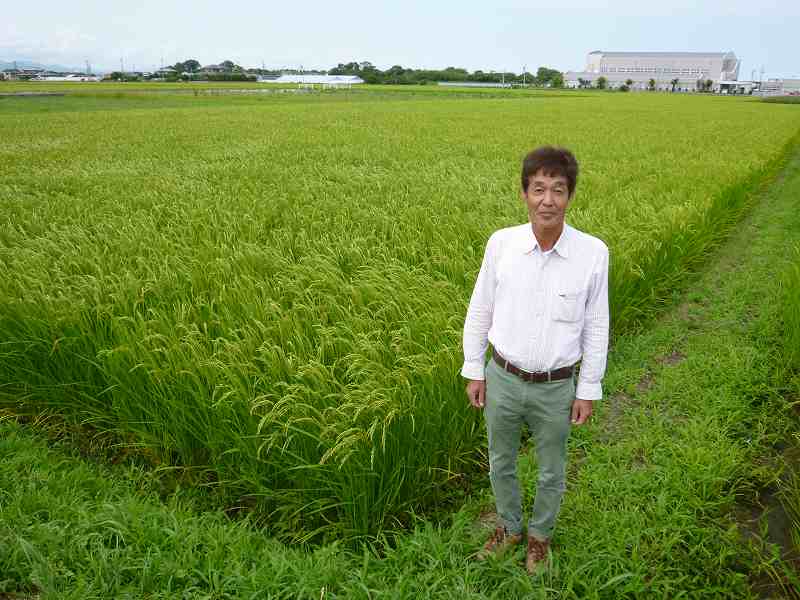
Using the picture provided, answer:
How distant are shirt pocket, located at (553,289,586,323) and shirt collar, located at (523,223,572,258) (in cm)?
12

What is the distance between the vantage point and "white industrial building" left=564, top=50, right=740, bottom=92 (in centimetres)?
11938

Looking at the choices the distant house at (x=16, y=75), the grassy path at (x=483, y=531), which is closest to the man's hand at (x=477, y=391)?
the grassy path at (x=483, y=531)

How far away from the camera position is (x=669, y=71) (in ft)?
400

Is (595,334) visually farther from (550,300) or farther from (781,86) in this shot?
(781,86)

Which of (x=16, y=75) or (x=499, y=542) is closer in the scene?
(x=499, y=542)

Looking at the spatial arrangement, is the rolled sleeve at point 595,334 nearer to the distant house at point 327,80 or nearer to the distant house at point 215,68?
the distant house at point 327,80

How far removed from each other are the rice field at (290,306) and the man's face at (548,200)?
1122 mm

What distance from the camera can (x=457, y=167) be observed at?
9.50 metres

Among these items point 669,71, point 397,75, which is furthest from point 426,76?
point 669,71

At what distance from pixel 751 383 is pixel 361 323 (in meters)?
2.55

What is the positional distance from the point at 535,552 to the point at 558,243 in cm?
121

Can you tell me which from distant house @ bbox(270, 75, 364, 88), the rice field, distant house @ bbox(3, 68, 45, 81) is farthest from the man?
distant house @ bbox(3, 68, 45, 81)

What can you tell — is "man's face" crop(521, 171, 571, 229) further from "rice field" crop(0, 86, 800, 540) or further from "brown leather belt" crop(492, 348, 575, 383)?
"rice field" crop(0, 86, 800, 540)

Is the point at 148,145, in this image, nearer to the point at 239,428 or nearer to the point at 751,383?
the point at 239,428
